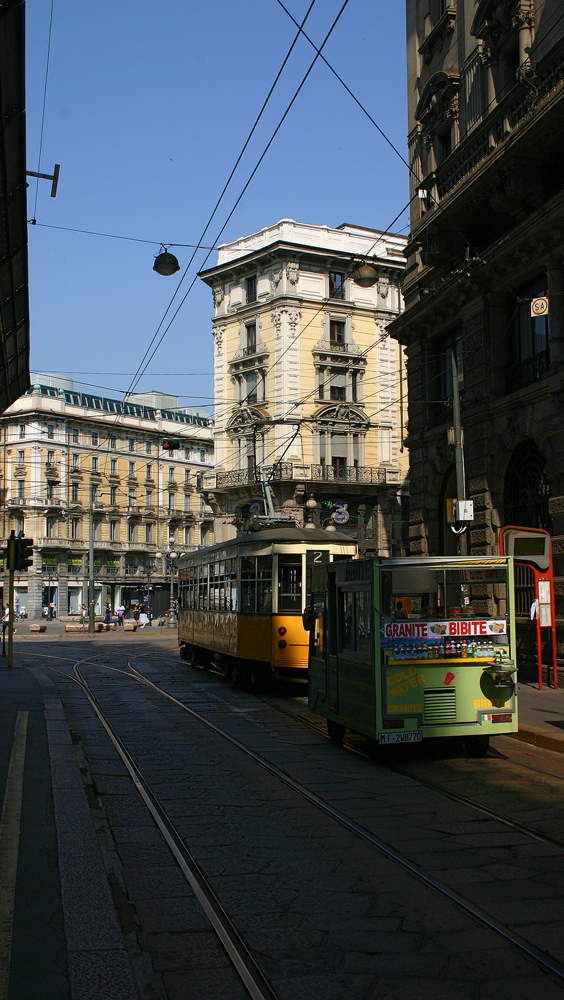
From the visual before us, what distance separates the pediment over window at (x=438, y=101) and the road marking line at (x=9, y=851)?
17575mm

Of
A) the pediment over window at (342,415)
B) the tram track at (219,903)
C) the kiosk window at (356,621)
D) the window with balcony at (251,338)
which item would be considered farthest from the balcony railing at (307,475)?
the tram track at (219,903)

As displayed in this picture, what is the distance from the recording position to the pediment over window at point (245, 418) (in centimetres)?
4619

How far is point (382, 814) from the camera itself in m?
7.50

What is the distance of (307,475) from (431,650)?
35516mm

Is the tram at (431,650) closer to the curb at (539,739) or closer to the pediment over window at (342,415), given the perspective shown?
Result: the curb at (539,739)

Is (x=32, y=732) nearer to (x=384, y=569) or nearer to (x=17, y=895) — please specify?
(x=384, y=569)

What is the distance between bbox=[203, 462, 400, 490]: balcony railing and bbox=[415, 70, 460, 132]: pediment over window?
2249 centimetres

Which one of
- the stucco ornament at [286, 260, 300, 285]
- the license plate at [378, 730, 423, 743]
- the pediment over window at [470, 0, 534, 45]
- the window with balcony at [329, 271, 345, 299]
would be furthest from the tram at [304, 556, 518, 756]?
the window with balcony at [329, 271, 345, 299]

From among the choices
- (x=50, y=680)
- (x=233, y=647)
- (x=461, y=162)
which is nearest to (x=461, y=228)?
(x=461, y=162)

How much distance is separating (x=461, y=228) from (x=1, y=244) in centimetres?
1179

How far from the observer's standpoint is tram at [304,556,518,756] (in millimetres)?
9398

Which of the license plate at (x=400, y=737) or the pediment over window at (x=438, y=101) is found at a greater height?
the pediment over window at (x=438, y=101)

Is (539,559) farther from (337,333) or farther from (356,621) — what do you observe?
(337,333)

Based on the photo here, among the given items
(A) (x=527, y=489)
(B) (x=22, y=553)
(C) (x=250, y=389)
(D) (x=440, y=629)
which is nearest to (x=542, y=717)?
(D) (x=440, y=629)
